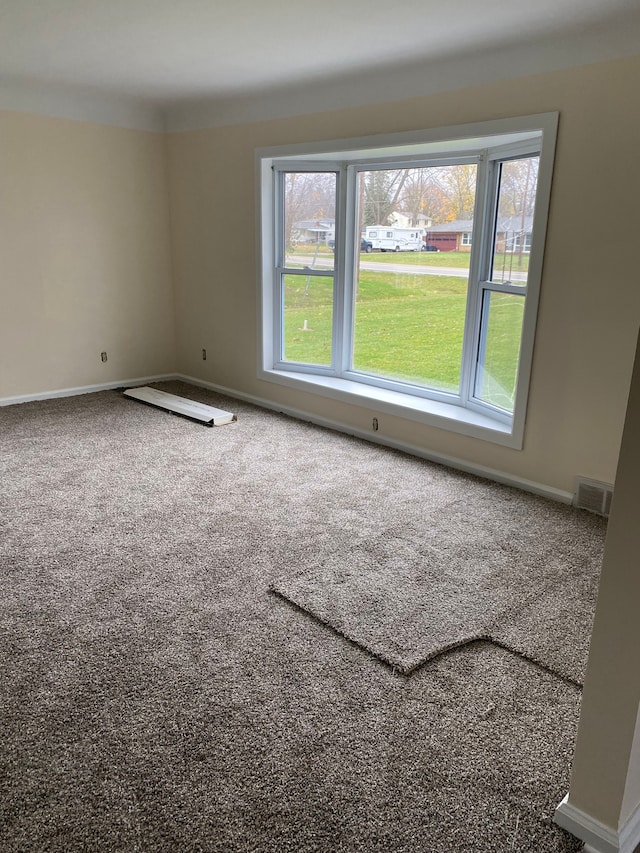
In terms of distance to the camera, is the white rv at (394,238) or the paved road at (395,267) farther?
the white rv at (394,238)

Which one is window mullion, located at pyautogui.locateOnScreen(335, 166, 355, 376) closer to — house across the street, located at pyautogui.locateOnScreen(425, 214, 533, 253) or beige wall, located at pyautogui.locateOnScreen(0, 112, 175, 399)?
house across the street, located at pyautogui.locateOnScreen(425, 214, 533, 253)

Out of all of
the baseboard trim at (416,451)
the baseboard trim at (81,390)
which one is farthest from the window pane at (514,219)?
the baseboard trim at (81,390)

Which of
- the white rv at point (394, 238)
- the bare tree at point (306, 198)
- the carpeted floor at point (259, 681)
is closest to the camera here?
the carpeted floor at point (259, 681)

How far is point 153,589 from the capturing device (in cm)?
271

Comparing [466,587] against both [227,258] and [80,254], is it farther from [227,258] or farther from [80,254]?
[80,254]

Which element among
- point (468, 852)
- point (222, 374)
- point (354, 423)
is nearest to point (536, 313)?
point (354, 423)

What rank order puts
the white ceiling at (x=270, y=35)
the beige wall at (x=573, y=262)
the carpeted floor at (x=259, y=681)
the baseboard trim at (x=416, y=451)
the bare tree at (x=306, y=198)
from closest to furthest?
the carpeted floor at (x=259, y=681)
the white ceiling at (x=270, y=35)
the beige wall at (x=573, y=262)
the baseboard trim at (x=416, y=451)
the bare tree at (x=306, y=198)

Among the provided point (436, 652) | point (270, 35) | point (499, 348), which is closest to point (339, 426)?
point (499, 348)

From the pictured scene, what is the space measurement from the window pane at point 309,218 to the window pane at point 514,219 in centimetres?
144

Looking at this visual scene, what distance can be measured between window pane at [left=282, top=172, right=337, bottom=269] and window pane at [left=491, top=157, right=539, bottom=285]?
1.44 metres

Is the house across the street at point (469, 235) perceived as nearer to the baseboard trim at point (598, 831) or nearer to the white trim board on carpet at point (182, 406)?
the white trim board on carpet at point (182, 406)

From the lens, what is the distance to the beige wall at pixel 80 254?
5148 mm

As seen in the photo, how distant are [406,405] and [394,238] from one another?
1271mm

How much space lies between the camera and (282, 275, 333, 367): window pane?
5.21 m
